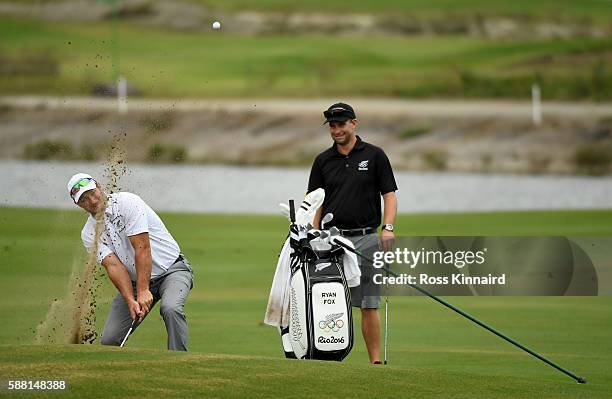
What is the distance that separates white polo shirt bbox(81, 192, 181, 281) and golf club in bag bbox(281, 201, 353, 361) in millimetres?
876

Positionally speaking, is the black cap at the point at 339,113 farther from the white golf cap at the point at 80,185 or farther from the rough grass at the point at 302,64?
the rough grass at the point at 302,64

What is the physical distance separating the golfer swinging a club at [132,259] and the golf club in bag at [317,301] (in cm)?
75

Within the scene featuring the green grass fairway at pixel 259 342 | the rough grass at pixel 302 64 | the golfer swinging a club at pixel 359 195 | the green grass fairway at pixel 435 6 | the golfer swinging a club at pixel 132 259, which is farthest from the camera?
the green grass fairway at pixel 435 6

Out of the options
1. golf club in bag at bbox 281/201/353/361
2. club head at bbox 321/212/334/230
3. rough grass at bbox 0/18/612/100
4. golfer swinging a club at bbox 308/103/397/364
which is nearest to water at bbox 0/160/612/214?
rough grass at bbox 0/18/612/100

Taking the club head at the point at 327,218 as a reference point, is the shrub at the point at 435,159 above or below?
below

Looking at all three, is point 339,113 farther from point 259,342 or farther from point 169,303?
point 259,342

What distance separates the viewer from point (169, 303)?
10.4 meters

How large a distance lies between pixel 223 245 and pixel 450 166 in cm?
2097

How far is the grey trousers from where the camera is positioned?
10.4m

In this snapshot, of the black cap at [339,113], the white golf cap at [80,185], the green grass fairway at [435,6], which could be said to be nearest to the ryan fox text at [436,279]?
the black cap at [339,113]

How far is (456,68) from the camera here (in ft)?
191

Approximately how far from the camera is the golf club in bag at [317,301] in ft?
34.3

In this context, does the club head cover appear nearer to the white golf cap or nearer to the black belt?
the black belt

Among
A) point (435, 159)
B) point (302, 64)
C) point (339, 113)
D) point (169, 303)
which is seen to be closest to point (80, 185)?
point (169, 303)
